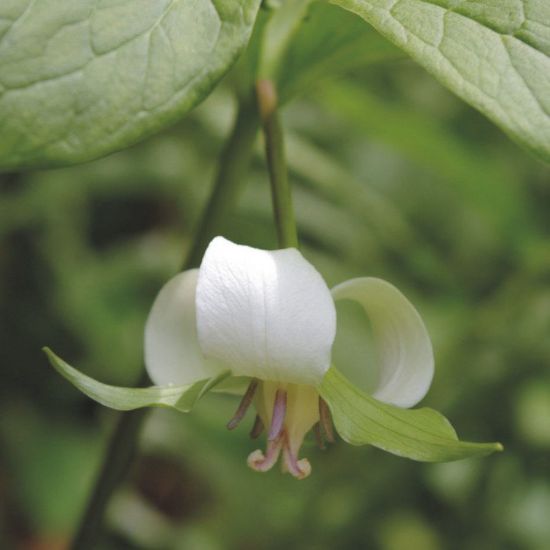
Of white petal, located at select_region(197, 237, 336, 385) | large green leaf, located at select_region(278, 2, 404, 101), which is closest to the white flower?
white petal, located at select_region(197, 237, 336, 385)

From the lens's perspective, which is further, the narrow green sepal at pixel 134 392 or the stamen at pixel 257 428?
the stamen at pixel 257 428

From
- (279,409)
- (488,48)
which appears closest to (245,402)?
(279,409)

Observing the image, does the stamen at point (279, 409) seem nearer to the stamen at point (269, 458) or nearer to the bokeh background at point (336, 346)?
the stamen at point (269, 458)

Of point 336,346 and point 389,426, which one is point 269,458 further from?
point 336,346

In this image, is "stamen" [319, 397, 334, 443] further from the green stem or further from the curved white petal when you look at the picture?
the green stem

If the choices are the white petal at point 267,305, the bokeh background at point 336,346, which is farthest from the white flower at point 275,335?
the bokeh background at point 336,346

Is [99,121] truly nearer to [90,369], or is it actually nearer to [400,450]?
[400,450]
